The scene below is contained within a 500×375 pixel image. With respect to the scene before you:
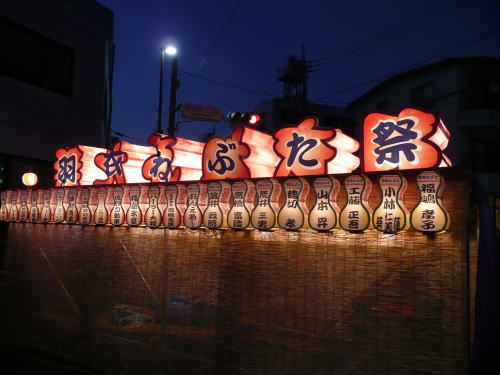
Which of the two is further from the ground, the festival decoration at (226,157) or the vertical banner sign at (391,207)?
the festival decoration at (226,157)

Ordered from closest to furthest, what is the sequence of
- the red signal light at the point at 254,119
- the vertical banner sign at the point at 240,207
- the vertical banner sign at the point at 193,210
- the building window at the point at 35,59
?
1. the vertical banner sign at the point at 240,207
2. the vertical banner sign at the point at 193,210
3. the red signal light at the point at 254,119
4. the building window at the point at 35,59

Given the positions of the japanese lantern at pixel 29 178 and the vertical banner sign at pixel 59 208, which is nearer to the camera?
the vertical banner sign at pixel 59 208

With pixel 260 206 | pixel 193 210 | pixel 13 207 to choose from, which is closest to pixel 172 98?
pixel 13 207

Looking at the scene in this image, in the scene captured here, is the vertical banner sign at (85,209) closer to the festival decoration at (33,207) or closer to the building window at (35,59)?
the festival decoration at (33,207)

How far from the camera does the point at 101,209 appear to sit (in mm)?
8453

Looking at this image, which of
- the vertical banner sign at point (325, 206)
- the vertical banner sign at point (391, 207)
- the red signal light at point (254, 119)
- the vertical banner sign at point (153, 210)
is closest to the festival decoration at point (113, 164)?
the vertical banner sign at point (153, 210)

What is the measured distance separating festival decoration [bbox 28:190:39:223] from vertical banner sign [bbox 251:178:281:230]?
7.71 m

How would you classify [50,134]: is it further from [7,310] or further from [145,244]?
[145,244]

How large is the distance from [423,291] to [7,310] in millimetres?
11158

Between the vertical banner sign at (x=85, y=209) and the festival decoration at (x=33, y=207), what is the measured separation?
2407mm

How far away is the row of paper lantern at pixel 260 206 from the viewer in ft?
15.6

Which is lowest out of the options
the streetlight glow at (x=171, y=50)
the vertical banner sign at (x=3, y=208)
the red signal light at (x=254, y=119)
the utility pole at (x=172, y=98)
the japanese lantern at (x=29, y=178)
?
the vertical banner sign at (x=3, y=208)

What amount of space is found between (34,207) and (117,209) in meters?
4.08

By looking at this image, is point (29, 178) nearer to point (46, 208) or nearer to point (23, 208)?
point (23, 208)
